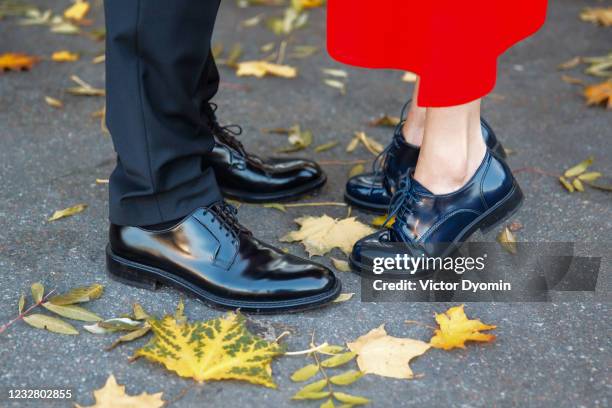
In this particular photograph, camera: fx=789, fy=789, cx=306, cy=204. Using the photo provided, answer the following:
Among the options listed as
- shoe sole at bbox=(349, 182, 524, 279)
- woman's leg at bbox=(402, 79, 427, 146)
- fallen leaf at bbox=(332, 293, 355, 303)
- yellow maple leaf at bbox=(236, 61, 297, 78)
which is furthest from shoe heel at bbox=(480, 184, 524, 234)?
yellow maple leaf at bbox=(236, 61, 297, 78)

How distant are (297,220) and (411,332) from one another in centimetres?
49

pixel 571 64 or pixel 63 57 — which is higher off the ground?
pixel 571 64

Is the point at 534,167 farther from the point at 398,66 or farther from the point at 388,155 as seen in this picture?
the point at 398,66

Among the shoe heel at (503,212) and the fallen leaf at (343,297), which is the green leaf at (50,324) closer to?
the fallen leaf at (343,297)

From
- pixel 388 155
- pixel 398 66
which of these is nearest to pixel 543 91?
pixel 388 155

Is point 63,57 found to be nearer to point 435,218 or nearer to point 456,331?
point 435,218

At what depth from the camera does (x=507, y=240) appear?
1.80 metres

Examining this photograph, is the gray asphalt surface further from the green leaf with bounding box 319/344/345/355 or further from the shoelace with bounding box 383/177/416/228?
the shoelace with bounding box 383/177/416/228

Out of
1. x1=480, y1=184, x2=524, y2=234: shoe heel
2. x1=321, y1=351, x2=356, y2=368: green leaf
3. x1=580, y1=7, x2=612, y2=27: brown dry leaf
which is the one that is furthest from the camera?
x1=580, y1=7, x2=612, y2=27: brown dry leaf

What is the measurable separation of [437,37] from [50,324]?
0.91 meters

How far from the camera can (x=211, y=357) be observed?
1363 mm

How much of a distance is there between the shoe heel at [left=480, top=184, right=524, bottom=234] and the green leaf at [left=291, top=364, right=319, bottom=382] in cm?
56

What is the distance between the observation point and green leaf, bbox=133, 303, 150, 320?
59.7 inches

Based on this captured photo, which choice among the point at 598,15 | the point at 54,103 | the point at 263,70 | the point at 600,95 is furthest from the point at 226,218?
the point at 598,15
